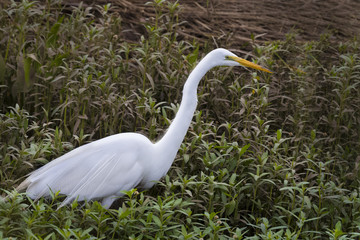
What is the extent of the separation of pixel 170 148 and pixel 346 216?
1.03m

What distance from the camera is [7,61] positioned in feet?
14.0

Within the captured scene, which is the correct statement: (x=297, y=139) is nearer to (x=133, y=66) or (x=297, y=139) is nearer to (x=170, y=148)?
(x=170, y=148)

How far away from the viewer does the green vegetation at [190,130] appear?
2805 mm

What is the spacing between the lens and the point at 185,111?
3.23 m

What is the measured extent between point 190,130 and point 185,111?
495mm

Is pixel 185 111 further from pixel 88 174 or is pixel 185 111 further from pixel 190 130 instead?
pixel 88 174

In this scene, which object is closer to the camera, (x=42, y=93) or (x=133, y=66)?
(x=42, y=93)

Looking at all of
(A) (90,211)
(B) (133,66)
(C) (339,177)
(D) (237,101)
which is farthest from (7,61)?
(C) (339,177)

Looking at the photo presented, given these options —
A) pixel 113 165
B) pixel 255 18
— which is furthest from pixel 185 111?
pixel 255 18

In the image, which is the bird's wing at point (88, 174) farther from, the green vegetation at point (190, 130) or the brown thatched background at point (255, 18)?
the brown thatched background at point (255, 18)

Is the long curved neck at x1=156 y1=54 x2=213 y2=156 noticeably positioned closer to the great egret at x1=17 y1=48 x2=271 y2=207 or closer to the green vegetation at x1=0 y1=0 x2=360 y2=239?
the great egret at x1=17 y1=48 x2=271 y2=207

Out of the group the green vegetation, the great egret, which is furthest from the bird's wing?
the green vegetation

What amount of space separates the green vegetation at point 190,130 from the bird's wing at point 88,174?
11 centimetres

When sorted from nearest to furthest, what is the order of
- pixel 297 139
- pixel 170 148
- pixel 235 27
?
pixel 170 148, pixel 297 139, pixel 235 27
